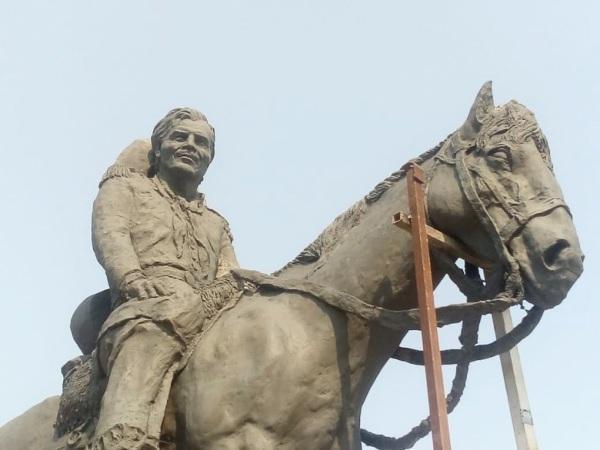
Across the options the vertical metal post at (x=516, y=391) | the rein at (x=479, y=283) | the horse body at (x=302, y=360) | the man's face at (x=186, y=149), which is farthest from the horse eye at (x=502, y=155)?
the man's face at (x=186, y=149)

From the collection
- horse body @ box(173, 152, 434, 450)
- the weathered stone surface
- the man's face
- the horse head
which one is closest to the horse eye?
the horse head

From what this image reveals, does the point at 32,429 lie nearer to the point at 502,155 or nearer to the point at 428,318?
the point at 428,318

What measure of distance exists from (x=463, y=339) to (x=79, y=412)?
7.46ft

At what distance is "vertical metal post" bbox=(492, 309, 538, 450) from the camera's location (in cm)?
598

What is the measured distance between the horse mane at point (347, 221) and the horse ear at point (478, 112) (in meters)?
0.21

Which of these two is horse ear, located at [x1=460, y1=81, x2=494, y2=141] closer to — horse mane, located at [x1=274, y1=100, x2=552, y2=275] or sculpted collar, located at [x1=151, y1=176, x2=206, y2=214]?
horse mane, located at [x1=274, y1=100, x2=552, y2=275]

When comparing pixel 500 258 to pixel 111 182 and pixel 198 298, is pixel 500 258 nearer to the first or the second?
pixel 198 298

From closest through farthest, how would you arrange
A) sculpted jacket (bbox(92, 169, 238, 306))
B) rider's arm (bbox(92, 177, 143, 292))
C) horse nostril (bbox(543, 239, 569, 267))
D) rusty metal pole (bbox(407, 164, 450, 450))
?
rusty metal pole (bbox(407, 164, 450, 450)), horse nostril (bbox(543, 239, 569, 267)), rider's arm (bbox(92, 177, 143, 292)), sculpted jacket (bbox(92, 169, 238, 306))

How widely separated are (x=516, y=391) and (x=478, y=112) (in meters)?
1.61

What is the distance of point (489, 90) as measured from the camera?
620 centimetres

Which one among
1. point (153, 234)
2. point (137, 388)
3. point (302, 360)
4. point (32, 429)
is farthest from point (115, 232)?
point (302, 360)

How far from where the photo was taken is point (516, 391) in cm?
618

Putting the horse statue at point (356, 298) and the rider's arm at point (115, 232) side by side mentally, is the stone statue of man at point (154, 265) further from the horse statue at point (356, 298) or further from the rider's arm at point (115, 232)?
the horse statue at point (356, 298)

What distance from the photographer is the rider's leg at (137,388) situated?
5.61 metres
